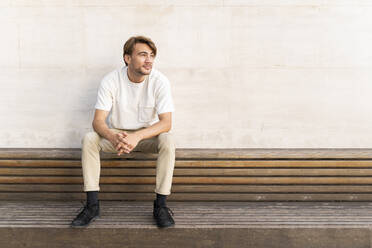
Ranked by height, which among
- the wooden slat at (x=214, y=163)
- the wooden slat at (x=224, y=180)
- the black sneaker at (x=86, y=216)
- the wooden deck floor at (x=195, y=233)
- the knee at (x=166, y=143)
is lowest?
the wooden deck floor at (x=195, y=233)

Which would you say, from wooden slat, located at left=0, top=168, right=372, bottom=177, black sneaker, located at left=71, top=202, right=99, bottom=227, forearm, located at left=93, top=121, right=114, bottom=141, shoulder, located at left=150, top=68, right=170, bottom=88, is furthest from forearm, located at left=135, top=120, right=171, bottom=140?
black sneaker, located at left=71, top=202, right=99, bottom=227

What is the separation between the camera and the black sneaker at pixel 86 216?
2.97 meters

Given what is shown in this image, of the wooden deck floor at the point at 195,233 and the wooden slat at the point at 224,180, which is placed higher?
the wooden slat at the point at 224,180

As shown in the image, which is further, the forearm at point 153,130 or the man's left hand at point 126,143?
the forearm at point 153,130

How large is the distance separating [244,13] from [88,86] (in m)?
1.62

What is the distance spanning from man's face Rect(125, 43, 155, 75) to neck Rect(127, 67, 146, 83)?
5 cm

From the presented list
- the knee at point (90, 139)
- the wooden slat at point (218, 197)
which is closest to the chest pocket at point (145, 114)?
the knee at point (90, 139)

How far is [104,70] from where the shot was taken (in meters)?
3.70

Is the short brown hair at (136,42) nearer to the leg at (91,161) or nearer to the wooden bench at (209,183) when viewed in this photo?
the leg at (91,161)

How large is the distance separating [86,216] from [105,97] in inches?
38.9

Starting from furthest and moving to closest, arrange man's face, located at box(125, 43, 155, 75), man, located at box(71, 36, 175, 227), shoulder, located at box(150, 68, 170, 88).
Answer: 1. shoulder, located at box(150, 68, 170, 88)
2. man's face, located at box(125, 43, 155, 75)
3. man, located at box(71, 36, 175, 227)

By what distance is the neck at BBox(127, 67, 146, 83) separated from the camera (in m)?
3.34

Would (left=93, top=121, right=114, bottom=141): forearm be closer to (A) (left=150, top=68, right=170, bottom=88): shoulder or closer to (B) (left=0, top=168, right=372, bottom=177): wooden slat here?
(B) (left=0, top=168, right=372, bottom=177): wooden slat

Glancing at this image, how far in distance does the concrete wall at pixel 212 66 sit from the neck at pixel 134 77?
1.25ft
